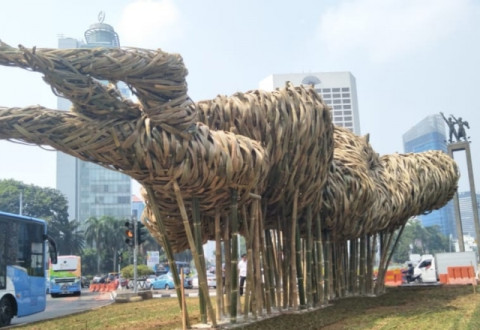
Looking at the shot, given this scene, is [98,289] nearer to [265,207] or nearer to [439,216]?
[265,207]

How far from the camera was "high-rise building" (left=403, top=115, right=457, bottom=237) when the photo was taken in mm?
98812

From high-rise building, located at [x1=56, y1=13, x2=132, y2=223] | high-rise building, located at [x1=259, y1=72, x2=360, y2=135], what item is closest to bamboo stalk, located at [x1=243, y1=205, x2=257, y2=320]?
high-rise building, located at [x1=259, y1=72, x2=360, y2=135]

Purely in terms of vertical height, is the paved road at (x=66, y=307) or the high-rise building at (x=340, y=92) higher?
the high-rise building at (x=340, y=92)

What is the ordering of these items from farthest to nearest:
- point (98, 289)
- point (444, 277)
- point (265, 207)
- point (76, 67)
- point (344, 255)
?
point (98, 289) → point (444, 277) → point (344, 255) → point (265, 207) → point (76, 67)

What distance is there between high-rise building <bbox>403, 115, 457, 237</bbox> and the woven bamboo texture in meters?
87.7

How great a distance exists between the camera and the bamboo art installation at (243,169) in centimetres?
547

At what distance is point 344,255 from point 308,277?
8.51ft

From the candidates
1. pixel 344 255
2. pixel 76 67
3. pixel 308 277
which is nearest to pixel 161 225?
pixel 76 67

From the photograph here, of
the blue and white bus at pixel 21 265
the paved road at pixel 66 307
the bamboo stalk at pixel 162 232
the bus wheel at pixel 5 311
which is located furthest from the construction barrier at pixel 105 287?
the bamboo stalk at pixel 162 232

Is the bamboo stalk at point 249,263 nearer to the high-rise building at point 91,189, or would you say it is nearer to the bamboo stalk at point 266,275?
the bamboo stalk at point 266,275

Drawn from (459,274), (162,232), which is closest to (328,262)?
(162,232)

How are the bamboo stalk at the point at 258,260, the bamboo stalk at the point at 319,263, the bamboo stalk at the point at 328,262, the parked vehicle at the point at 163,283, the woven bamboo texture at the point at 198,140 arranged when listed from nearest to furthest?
the woven bamboo texture at the point at 198,140
the bamboo stalk at the point at 258,260
the bamboo stalk at the point at 319,263
the bamboo stalk at the point at 328,262
the parked vehicle at the point at 163,283

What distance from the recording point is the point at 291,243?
28.2ft

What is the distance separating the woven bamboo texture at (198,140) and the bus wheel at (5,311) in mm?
4760
